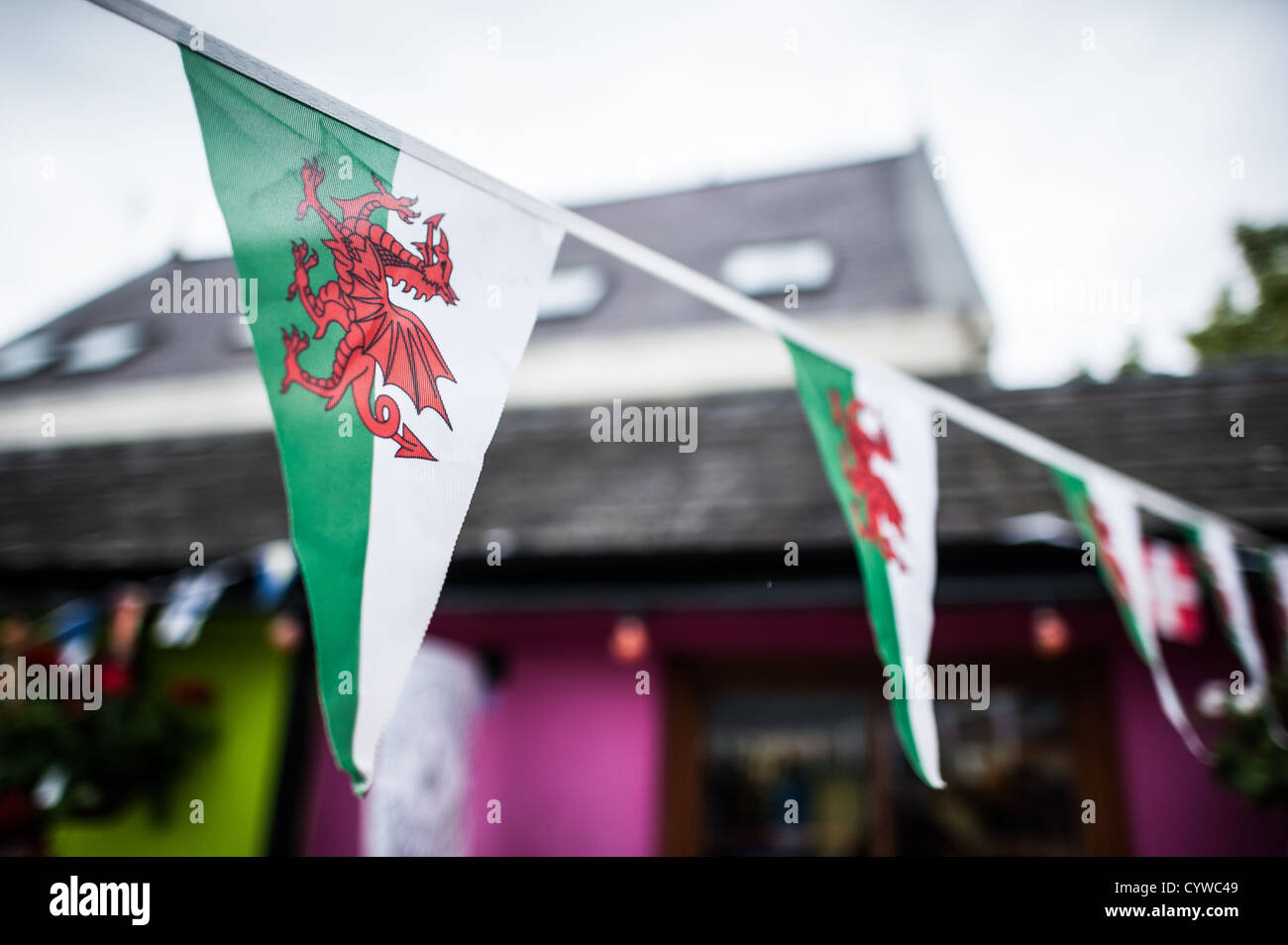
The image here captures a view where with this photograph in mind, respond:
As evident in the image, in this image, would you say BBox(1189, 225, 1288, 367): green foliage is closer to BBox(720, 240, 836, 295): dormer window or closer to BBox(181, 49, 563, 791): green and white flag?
BBox(720, 240, 836, 295): dormer window

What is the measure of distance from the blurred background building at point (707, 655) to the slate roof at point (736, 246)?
3.92 meters

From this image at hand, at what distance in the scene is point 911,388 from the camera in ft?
7.76

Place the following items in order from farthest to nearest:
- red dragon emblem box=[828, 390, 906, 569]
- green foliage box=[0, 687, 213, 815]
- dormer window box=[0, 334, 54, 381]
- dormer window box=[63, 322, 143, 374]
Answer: dormer window box=[63, 322, 143, 374], dormer window box=[0, 334, 54, 381], green foliage box=[0, 687, 213, 815], red dragon emblem box=[828, 390, 906, 569]

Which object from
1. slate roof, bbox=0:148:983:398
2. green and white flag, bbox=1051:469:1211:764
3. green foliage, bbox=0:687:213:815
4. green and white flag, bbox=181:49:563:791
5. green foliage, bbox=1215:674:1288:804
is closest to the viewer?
green and white flag, bbox=181:49:563:791

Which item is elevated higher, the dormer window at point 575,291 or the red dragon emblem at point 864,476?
the dormer window at point 575,291

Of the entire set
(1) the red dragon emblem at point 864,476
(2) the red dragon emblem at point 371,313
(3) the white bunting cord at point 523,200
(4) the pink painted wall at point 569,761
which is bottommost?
(4) the pink painted wall at point 569,761

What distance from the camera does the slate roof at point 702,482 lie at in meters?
4.59

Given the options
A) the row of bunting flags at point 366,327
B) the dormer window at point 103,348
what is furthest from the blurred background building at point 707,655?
the dormer window at point 103,348

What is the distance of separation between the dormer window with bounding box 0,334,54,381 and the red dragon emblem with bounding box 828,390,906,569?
540 inches

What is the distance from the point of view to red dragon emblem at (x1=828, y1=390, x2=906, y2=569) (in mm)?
2135

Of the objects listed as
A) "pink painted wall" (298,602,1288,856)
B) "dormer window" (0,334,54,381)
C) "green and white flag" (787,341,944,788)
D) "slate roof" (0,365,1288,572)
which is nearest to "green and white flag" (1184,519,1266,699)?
"slate roof" (0,365,1288,572)

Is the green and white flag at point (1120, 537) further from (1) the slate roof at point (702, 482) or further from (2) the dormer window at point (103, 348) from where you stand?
(2) the dormer window at point (103, 348)
